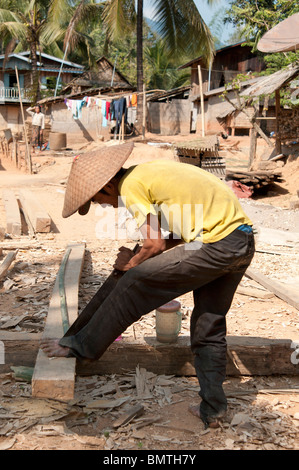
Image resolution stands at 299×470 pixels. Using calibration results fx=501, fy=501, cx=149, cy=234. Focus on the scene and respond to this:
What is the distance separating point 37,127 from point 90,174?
22.3 meters

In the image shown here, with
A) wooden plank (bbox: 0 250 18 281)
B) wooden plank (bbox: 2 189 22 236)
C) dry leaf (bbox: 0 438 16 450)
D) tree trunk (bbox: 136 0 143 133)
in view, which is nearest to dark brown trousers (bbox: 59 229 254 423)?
dry leaf (bbox: 0 438 16 450)

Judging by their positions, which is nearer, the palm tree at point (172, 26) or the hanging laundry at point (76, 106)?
the palm tree at point (172, 26)

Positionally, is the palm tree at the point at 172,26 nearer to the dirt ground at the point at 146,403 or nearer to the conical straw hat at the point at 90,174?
the dirt ground at the point at 146,403

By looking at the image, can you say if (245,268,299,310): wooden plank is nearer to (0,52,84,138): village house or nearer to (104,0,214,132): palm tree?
(104,0,214,132): palm tree

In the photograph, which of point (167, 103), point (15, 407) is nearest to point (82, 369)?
point (15, 407)

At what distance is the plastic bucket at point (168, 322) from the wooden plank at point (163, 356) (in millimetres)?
53

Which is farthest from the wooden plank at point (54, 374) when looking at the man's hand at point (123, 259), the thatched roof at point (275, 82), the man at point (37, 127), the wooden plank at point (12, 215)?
the man at point (37, 127)

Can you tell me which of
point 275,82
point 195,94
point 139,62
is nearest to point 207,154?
point 275,82

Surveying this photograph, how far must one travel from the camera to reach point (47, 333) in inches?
128

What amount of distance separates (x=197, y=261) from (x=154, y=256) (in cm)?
24

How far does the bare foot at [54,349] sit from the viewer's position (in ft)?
9.58

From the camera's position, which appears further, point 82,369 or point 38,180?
point 38,180

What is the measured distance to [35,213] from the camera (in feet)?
29.7

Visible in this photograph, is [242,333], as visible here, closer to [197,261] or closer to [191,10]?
[197,261]
